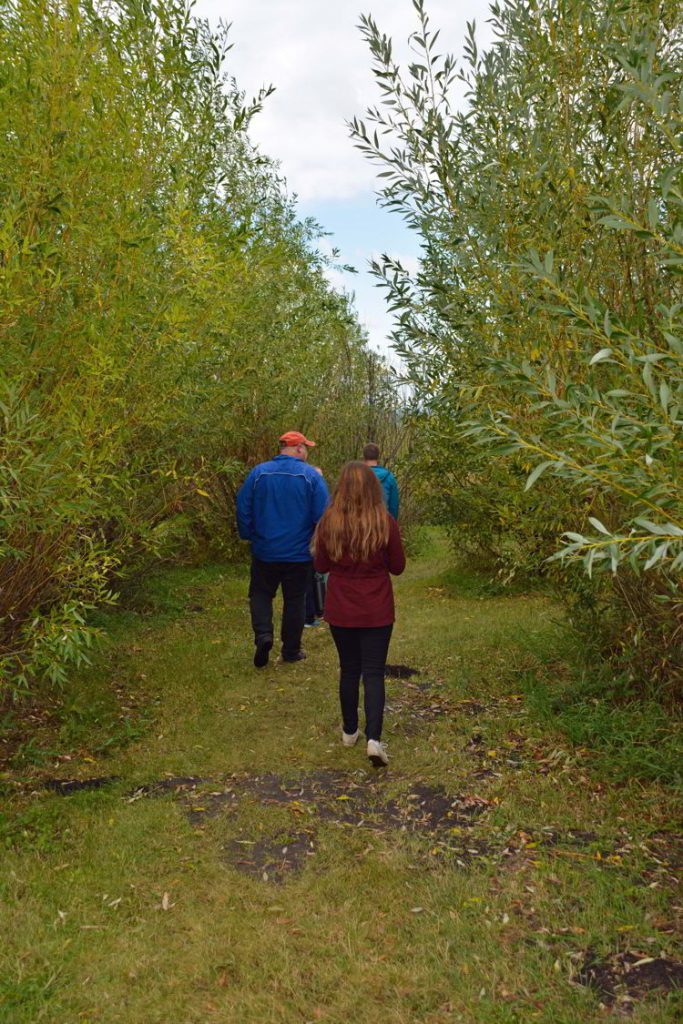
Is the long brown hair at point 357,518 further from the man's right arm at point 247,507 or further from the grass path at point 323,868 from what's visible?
the man's right arm at point 247,507

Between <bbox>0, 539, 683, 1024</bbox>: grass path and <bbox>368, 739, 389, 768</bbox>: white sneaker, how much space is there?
84 mm

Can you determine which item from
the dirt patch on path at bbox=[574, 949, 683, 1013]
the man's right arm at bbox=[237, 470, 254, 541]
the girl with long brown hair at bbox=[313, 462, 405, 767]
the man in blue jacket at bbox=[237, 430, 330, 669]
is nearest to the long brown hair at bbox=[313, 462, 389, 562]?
the girl with long brown hair at bbox=[313, 462, 405, 767]

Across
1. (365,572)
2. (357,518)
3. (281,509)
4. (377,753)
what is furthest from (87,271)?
(377,753)

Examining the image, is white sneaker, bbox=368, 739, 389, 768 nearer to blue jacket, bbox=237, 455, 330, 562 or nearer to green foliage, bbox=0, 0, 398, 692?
green foliage, bbox=0, 0, 398, 692

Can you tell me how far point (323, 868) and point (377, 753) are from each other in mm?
1186

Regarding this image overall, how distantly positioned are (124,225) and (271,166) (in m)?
8.67

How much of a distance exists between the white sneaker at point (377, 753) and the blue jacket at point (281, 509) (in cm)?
243

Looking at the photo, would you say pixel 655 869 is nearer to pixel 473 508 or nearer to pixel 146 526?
pixel 146 526

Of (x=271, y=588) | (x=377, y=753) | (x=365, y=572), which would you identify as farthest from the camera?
(x=271, y=588)

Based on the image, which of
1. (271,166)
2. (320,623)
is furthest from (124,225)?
(271,166)

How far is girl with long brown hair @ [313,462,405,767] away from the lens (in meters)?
5.40

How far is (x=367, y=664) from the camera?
18.0ft

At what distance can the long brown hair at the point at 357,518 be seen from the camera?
538cm

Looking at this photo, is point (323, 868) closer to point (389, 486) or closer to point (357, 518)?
point (357, 518)
